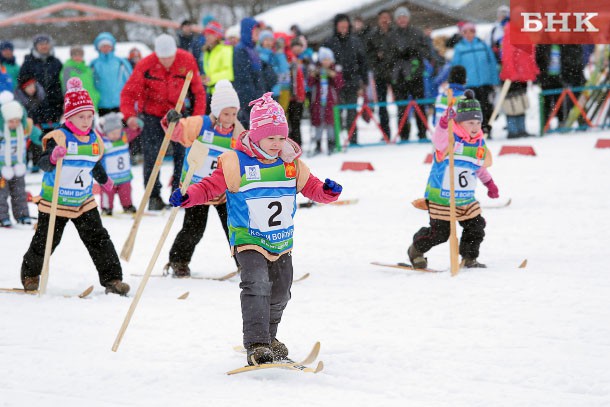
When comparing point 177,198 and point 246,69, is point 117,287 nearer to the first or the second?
point 177,198

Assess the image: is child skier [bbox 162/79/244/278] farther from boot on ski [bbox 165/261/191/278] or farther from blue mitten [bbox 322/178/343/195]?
blue mitten [bbox 322/178/343/195]

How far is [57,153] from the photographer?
6441mm

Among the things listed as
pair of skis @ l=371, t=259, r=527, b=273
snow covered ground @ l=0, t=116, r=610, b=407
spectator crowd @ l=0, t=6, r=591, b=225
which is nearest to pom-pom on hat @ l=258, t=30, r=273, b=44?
spectator crowd @ l=0, t=6, r=591, b=225

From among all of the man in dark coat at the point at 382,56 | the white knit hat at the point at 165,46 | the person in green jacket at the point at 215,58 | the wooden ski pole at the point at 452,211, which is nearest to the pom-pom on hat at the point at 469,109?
the wooden ski pole at the point at 452,211

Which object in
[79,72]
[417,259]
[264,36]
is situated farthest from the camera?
[264,36]

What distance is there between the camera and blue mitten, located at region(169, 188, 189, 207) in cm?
463

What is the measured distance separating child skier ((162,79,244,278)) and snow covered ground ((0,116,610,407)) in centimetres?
31

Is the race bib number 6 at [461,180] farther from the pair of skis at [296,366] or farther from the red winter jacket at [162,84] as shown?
the red winter jacket at [162,84]

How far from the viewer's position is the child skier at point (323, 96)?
575 inches

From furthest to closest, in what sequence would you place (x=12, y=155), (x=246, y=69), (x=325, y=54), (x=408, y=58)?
(x=408, y=58)
(x=325, y=54)
(x=246, y=69)
(x=12, y=155)

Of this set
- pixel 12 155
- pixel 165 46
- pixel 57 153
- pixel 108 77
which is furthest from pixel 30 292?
pixel 108 77

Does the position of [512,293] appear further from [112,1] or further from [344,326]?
[112,1]

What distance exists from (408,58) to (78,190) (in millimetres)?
9089

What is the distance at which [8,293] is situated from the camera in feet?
22.4
